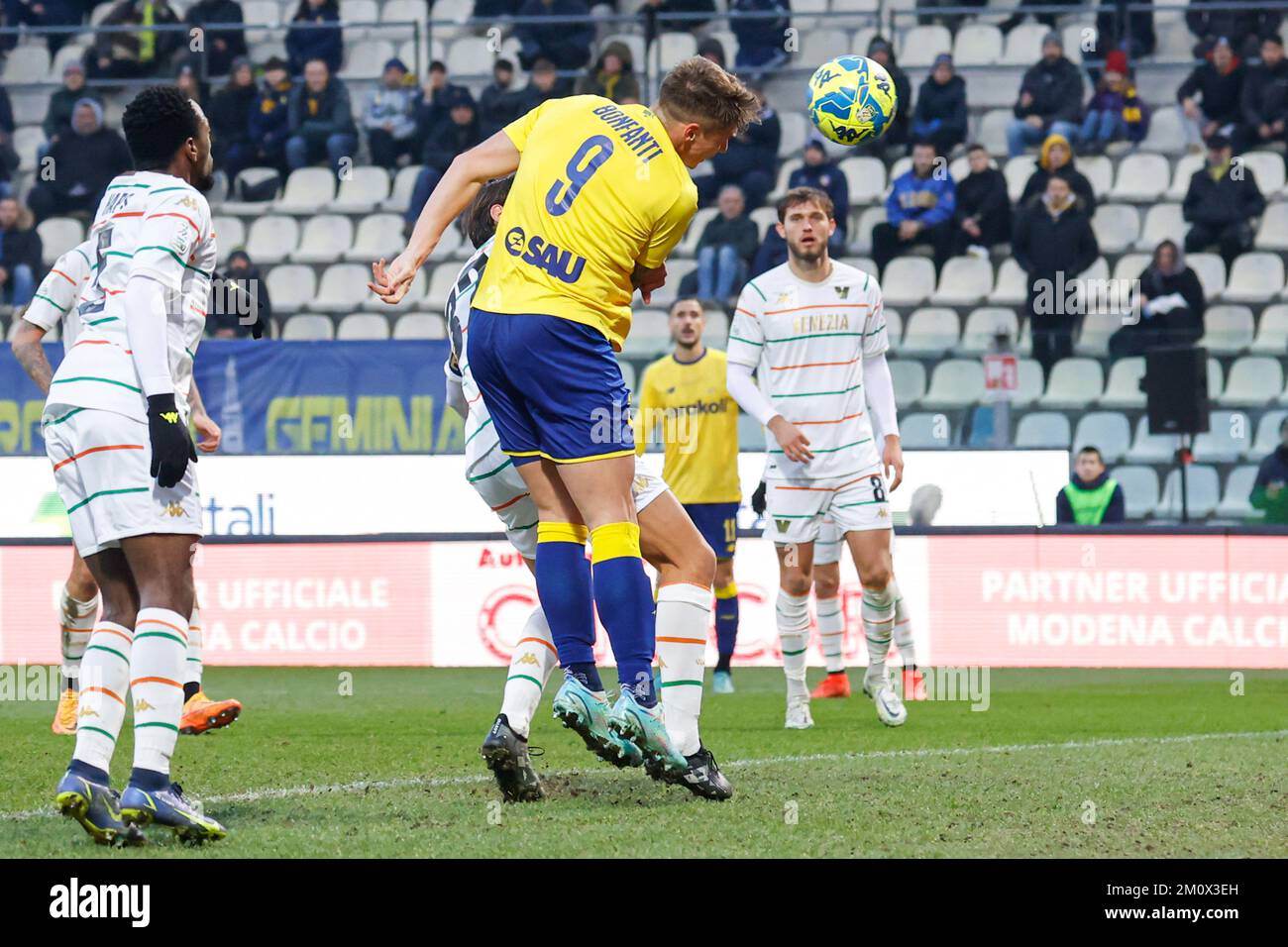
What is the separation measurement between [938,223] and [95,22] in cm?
995

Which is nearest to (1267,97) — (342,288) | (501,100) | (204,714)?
(501,100)

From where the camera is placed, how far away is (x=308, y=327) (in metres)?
16.7

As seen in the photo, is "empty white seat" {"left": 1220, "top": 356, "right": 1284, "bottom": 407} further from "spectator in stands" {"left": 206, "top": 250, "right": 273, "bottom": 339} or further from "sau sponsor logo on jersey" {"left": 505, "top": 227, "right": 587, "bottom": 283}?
"sau sponsor logo on jersey" {"left": 505, "top": 227, "right": 587, "bottom": 283}

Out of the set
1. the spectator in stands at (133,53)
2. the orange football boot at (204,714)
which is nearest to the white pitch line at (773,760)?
the orange football boot at (204,714)

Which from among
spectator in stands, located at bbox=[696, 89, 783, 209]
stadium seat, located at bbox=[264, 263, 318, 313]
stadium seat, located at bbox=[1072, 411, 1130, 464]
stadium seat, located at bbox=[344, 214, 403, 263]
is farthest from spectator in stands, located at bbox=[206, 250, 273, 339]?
stadium seat, located at bbox=[1072, 411, 1130, 464]

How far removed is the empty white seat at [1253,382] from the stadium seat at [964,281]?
10.4ft

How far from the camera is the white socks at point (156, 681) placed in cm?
477

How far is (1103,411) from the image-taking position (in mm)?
13047

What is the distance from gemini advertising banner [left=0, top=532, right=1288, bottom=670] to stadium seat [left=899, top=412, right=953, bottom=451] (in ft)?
2.73

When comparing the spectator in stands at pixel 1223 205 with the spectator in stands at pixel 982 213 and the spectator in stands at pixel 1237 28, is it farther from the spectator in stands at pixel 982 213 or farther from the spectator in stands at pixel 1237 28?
the spectator in stands at pixel 982 213

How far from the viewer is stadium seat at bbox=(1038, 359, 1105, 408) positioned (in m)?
13.0

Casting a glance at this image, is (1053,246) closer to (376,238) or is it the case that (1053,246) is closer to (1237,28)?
(1237,28)

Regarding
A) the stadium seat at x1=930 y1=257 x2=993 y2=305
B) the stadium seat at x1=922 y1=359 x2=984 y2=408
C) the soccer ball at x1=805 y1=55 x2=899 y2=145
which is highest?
the soccer ball at x1=805 y1=55 x2=899 y2=145

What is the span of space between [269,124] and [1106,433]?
9.38 m
